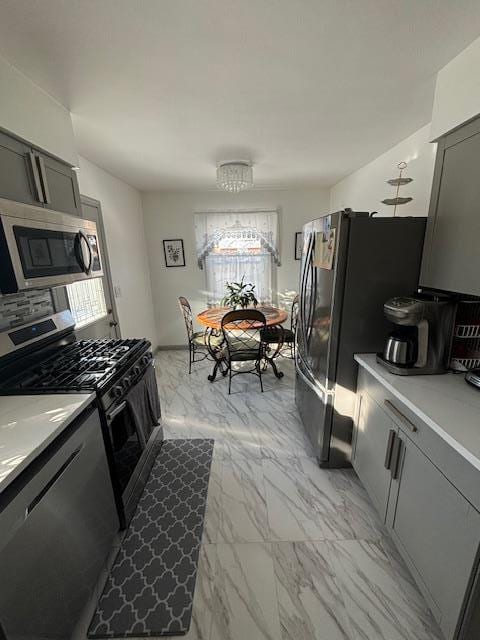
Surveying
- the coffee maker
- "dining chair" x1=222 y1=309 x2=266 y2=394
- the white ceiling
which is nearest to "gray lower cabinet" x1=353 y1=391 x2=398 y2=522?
the coffee maker

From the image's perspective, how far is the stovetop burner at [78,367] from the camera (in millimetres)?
1295

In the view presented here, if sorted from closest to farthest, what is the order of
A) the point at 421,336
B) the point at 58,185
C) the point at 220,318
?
the point at 421,336 < the point at 58,185 < the point at 220,318

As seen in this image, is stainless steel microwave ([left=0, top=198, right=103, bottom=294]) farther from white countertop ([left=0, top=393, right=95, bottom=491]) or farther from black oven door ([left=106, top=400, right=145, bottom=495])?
black oven door ([left=106, top=400, right=145, bottom=495])

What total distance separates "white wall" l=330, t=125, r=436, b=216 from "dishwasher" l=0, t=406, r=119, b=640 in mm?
2641

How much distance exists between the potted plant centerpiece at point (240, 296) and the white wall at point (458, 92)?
2321 millimetres

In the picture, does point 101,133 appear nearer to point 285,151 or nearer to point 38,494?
point 285,151

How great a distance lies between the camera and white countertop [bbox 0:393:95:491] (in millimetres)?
839

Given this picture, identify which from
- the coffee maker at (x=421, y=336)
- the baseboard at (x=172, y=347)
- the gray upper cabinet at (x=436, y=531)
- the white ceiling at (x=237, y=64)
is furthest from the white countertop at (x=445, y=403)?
the baseboard at (x=172, y=347)

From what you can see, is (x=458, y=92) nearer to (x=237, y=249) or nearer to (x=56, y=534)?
(x=56, y=534)

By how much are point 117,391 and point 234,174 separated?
2233 mm

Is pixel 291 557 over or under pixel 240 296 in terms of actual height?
under

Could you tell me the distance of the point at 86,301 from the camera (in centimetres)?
244

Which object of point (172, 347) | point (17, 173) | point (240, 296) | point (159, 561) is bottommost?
point (159, 561)

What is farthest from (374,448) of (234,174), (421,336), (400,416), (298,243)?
(298,243)
